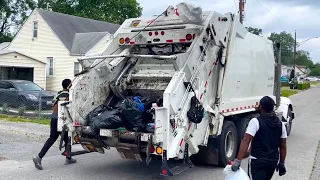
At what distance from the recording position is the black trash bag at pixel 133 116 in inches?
262

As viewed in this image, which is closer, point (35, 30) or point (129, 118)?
point (129, 118)

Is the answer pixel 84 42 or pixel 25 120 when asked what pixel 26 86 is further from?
pixel 84 42

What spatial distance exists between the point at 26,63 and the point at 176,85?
22437 mm

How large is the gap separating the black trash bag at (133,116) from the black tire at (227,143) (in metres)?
1.83

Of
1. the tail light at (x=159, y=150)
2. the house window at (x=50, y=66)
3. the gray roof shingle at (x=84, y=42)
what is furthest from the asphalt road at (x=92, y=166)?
the house window at (x=50, y=66)

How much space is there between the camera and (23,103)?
15852mm

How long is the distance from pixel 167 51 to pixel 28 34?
25641 mm

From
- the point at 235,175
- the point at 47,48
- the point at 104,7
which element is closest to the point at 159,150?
the point at 235,175

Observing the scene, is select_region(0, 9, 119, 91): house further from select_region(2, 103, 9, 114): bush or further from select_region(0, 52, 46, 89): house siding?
select_region(2, 103, 9, 114): bush

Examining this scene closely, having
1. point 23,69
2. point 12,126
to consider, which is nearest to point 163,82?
point 12,126

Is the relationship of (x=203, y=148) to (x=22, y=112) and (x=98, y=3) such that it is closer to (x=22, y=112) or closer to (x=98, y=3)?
(x=22, y=112)

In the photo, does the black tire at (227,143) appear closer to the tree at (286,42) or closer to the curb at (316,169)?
the curb at (316,169)

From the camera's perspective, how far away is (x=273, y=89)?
10.9m

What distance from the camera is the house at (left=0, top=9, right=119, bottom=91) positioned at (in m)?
28.0
